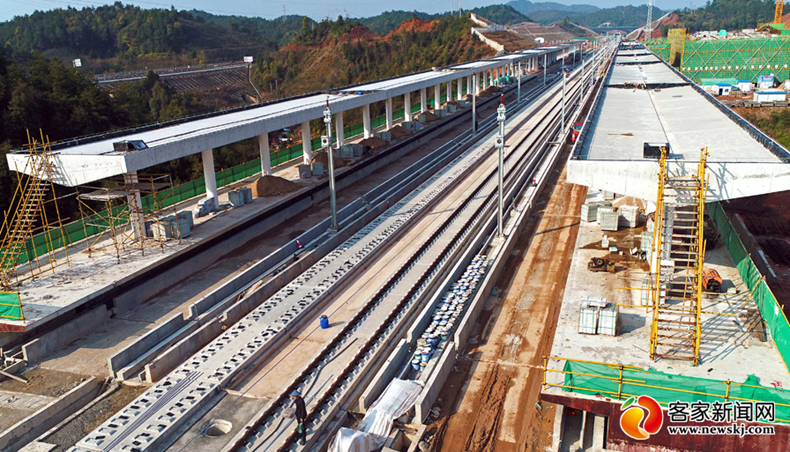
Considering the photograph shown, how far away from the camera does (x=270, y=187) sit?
26.9 metres

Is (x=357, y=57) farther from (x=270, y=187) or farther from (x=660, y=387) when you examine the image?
(x=660, y=387)

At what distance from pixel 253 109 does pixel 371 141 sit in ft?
25.4

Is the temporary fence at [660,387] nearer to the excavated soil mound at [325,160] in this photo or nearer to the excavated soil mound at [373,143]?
the excavated soil mound at [325,160]

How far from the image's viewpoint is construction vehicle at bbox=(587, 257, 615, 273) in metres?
19.3

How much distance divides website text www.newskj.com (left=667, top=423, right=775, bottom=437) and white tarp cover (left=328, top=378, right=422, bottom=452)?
4.97m

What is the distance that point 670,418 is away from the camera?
11.2 meters

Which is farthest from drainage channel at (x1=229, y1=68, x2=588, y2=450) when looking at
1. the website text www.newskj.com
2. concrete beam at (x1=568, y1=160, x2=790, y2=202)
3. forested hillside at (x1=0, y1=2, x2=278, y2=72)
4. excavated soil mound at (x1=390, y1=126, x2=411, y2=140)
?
forested hillside at (x1=0, y1=2, x2=278, y2=72)

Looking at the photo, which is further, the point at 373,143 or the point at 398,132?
the point at 398,132

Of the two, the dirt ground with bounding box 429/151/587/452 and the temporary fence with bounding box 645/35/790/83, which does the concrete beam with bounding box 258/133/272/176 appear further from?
the temporary fence with bounding box 645/35/790/83

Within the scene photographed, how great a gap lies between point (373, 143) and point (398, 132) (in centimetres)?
495

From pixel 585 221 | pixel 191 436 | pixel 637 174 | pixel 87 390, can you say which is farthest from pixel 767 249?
pixel 87 390

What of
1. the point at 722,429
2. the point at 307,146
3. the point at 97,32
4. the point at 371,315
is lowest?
the point at 371,315

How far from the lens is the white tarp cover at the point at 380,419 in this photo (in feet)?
36.9

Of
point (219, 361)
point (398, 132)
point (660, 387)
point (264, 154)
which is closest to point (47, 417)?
point (219, 361)
